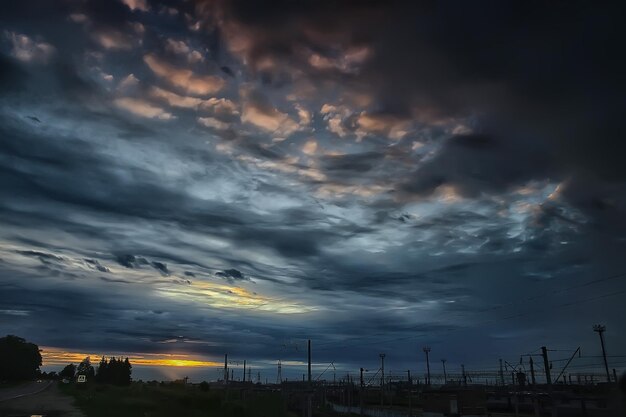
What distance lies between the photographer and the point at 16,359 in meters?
170

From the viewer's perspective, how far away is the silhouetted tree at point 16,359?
164m

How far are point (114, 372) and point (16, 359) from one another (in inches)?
1286

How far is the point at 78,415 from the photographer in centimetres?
4991

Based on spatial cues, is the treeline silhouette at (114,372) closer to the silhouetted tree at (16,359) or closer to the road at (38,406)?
the silhouetted tree at (16,359)

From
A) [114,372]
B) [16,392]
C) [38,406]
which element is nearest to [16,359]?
[114,372]

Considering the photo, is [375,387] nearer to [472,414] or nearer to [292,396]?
[292,396]

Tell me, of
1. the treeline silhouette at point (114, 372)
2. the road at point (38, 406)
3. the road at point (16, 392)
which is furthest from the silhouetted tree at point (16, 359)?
the road at point (38, 406)

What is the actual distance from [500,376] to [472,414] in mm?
41408

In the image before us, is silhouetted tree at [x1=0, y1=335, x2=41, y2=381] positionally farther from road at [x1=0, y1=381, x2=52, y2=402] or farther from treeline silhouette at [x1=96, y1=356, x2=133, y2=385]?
road at [x1=0, y1=381, x2=52, y2=402]

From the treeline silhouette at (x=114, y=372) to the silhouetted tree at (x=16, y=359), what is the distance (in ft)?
81.7

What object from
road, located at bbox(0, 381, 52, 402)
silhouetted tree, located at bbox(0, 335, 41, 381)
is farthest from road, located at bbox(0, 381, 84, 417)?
silhouetted tree, located at bbox(0, 335, 41, 381)

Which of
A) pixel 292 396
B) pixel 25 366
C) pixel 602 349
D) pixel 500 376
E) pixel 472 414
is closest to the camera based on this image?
pixel 472 414

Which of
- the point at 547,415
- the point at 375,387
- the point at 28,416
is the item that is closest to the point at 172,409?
the point at 28,416

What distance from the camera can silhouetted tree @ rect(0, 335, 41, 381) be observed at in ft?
538
